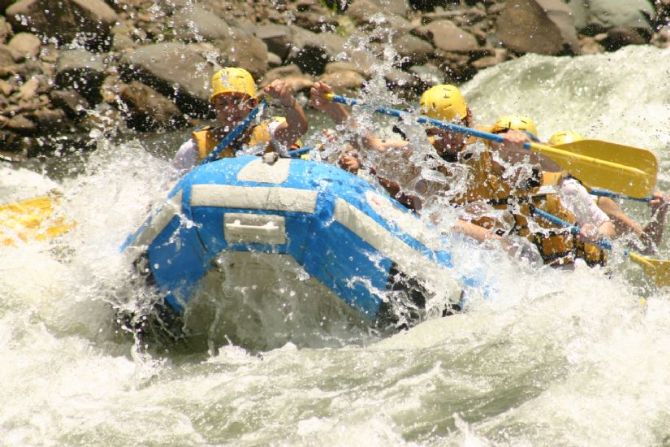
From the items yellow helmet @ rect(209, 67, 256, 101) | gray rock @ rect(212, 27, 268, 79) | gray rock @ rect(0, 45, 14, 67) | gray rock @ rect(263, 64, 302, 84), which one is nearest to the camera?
yellow helmet @ rect(209, 67, 256, 101)

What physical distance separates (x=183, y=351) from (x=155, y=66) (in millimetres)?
4658

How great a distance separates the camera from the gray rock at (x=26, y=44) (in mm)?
9203

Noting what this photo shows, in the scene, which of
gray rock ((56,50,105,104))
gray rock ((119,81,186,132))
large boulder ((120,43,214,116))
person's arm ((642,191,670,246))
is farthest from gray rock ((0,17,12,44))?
person's arm ((642,191,670,246))

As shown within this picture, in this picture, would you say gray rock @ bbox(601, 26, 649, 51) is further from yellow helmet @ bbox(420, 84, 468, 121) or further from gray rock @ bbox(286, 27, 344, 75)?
yellow helmet @ bbox(420, 84, 468, 121)

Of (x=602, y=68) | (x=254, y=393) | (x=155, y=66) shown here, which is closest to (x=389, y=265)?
(x=254, y=393)

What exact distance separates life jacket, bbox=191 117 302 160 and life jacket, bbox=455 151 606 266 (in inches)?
52.0

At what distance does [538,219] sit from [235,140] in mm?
1949

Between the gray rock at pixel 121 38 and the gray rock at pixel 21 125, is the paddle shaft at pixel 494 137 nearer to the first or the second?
the gray rock at pixel 21 125

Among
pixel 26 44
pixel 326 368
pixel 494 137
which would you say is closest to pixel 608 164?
pixel 494 137

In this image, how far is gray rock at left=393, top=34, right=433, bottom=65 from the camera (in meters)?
10.6

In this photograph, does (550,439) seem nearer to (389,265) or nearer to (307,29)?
(389,265)

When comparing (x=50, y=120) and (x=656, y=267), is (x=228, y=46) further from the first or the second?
(x=656, y=267)

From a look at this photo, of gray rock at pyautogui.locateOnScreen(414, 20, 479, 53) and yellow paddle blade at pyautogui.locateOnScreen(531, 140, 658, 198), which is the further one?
gray rock at pyautogui.locateOnScreen(414, 20, 479, 53)

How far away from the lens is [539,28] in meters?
10.8
